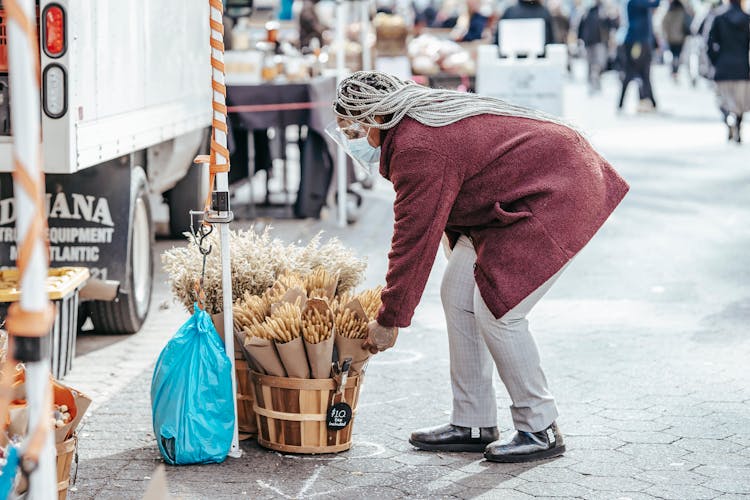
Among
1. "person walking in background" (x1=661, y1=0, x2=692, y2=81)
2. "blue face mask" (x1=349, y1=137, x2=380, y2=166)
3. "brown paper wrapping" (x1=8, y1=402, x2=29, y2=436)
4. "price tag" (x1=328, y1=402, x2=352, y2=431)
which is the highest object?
"person walking in background" (x1=661, y1=0, x2=692, y2=81)

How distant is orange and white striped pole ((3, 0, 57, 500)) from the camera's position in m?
2.52

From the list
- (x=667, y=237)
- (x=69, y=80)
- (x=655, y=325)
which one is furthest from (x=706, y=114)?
(x=69, y=80)

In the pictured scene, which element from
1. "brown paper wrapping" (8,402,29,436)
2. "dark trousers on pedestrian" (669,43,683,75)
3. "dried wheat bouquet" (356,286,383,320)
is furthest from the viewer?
"dark trousers on pedestrian" (669,43,683,75)

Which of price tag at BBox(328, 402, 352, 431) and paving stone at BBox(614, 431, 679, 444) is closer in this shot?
price tag at BBox(328, 402, 352, 431)

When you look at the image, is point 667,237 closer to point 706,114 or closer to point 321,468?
point 321,468

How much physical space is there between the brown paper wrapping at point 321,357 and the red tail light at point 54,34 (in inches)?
76.2

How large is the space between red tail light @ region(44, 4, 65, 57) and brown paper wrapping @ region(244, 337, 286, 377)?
5.81 feet

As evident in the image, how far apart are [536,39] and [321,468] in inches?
346

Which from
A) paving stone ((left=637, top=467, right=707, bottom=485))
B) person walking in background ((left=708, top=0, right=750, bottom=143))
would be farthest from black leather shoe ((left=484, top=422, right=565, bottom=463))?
person walking in background ((left=708, top=0, right=750, bottom=143))

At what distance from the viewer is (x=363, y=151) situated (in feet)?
14.7

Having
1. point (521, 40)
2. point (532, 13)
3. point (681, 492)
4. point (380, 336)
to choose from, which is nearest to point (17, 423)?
point (380, 336)

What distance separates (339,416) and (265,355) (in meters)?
0.38

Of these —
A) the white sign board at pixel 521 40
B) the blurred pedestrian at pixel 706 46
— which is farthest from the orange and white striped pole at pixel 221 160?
the blurred pedestrian at pixel 706 46

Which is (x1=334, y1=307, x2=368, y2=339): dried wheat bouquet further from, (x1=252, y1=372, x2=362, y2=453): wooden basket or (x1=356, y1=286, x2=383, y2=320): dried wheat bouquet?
(x1=252, y1=372, x2=362, y2=453): wooden basket
